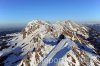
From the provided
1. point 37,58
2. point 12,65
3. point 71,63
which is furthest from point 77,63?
point 12,65

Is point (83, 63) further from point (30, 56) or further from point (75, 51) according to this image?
point (30, 56)

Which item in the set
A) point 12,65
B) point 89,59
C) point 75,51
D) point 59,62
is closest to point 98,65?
point 89,59

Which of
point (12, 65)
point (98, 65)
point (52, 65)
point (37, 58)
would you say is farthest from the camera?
point (12, 65)

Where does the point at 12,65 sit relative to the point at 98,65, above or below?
below

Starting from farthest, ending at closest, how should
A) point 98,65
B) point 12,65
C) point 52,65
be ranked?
point 12,65
point 98,65
point 52,65

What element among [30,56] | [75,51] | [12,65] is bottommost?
[12,65]

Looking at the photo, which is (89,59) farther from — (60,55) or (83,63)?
(60,55)

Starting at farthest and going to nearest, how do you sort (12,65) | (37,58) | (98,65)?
(12,65) < (37,58) < (98,65)

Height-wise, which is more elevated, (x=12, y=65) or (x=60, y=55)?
(x=60, y=55)

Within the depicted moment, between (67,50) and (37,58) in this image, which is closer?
(67,50)
